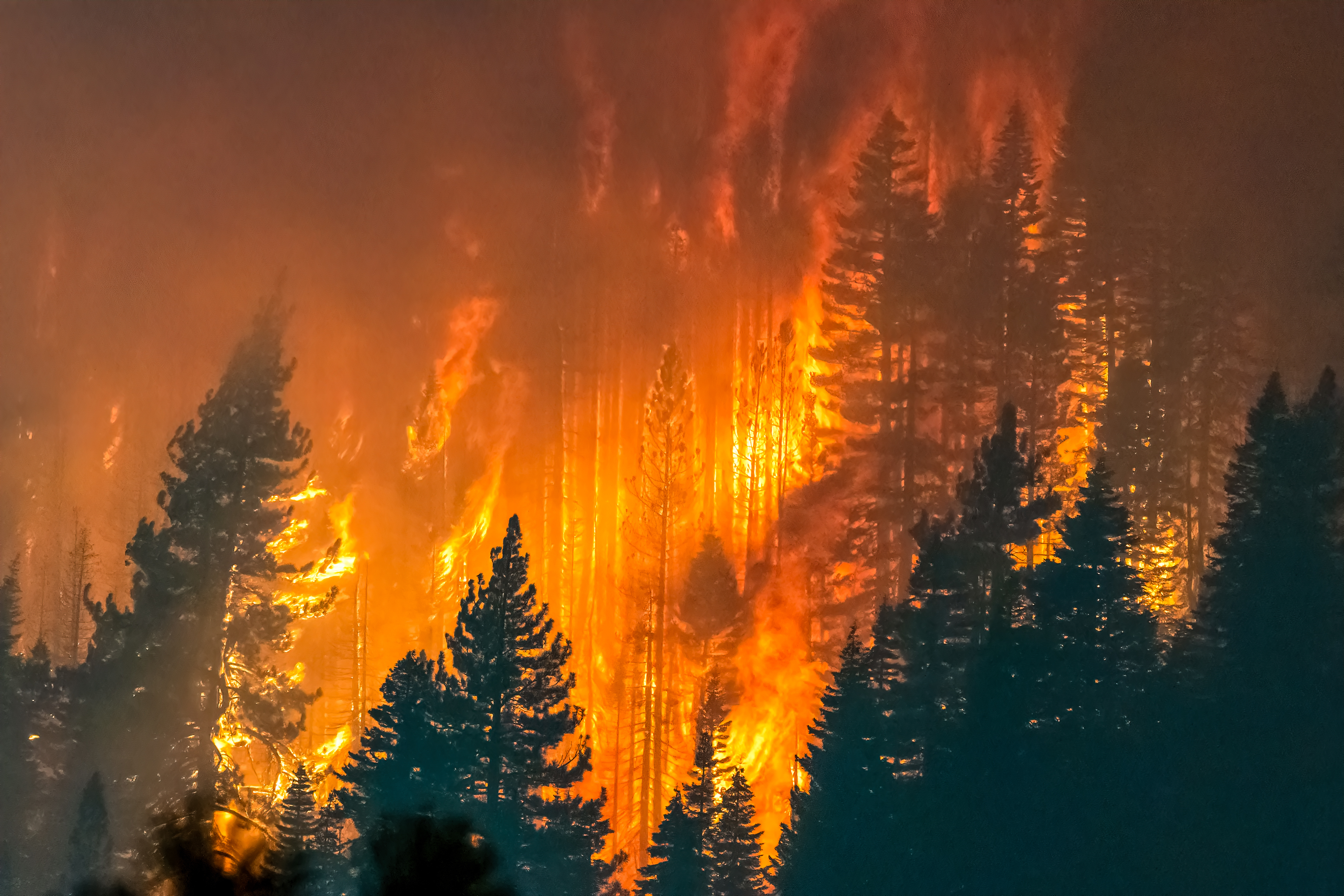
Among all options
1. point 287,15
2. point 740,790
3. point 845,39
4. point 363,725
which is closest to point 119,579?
point 363,725

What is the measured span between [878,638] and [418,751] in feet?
13.8

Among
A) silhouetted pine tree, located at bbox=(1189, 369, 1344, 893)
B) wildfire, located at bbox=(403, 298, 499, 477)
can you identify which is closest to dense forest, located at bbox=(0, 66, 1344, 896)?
silhouetted pine tree, located at bbox=(1189, 369, 1344, 893)

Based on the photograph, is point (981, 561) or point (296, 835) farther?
point (296, 835)

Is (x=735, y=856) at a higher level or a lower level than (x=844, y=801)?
lower

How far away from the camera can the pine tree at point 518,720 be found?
11.0 metres

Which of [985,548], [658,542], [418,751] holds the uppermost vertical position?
[658,542]

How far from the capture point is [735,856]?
11.2 metres

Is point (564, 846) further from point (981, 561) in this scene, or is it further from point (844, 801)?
point (981, 561)

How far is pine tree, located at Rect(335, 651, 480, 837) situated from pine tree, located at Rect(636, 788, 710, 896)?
188 centimetres

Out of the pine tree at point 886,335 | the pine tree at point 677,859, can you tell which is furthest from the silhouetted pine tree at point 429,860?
the pine tree at point 886,335

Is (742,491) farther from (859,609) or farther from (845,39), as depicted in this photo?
(845,39)

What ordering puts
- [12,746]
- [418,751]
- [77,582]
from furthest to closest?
[12,746], [77,582], [418,751]

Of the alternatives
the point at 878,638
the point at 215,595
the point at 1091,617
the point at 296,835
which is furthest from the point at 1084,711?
the point at 215,595

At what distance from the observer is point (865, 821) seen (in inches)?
409
